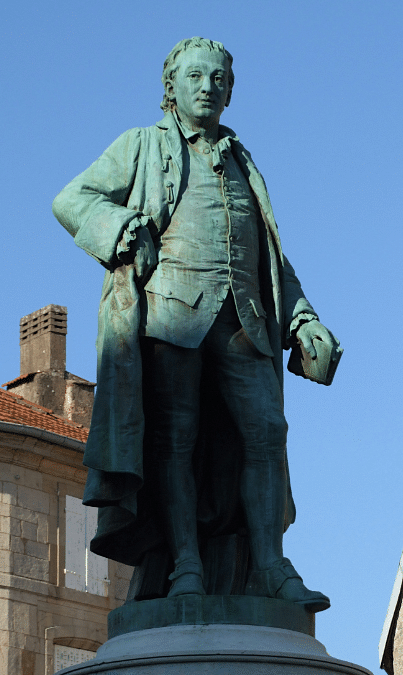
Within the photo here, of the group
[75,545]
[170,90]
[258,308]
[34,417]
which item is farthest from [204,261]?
[34,417]

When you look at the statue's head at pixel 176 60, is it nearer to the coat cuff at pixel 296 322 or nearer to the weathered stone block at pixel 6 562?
the coat cuff at pixel 296 322

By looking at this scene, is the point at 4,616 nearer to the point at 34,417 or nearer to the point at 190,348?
the point at 34,417

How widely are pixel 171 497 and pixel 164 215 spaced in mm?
1420

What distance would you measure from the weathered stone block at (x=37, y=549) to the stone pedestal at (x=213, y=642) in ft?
57.9

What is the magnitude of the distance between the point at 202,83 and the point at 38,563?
17.7 meters

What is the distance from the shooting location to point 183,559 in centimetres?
660

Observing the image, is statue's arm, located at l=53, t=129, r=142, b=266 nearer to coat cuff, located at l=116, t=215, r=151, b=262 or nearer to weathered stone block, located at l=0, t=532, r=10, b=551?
coat cuff, located at l=116, t=215, r=151, b=262

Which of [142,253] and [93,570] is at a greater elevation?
[93,570]

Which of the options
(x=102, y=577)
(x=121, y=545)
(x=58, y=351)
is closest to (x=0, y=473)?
(x=102, y=577)

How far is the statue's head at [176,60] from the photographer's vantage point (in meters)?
7.28

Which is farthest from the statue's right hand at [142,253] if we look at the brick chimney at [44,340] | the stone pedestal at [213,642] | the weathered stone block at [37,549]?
the brick chimney at [44,340]

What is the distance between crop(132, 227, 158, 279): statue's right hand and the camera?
6828mm

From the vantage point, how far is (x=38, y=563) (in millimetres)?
23906

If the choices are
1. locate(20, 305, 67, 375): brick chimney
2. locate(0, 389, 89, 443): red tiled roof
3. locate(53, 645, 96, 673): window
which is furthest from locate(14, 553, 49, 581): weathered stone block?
locate(20, 305, 67, 375): brick chimney
